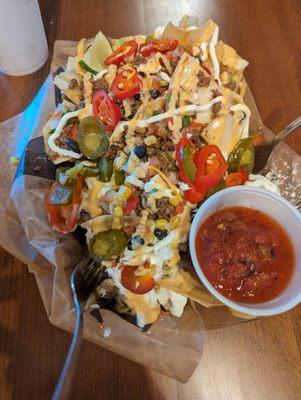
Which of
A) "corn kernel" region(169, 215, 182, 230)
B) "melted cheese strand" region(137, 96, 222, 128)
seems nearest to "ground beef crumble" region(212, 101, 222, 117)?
"melted cheese strand" region(137, 96, 222, 128)

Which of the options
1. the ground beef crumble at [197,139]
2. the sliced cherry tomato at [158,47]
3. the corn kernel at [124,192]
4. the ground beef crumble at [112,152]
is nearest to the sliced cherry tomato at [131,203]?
the corn kernel at [124,192]

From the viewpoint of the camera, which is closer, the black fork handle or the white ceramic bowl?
the black fork handle

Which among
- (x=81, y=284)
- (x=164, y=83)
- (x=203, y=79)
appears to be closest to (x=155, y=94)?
(x=164, y=83)

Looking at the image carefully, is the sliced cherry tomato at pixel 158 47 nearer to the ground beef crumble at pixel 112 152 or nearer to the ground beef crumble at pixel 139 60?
the ground beef crumble at pixel 139 60

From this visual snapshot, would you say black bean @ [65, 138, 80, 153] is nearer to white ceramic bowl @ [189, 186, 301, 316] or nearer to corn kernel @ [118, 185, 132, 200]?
corn kernel @ [118, 185, 132, 200]

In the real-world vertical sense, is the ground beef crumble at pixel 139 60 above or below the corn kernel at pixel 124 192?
above

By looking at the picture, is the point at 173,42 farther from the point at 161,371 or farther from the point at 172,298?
the point at 161,371
